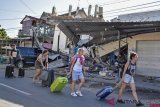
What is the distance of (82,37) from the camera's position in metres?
30.4

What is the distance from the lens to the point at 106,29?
76.2 feet

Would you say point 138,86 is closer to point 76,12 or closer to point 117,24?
point 117,24

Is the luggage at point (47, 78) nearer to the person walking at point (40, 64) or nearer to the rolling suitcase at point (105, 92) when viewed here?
the person walking at point (40, 64)

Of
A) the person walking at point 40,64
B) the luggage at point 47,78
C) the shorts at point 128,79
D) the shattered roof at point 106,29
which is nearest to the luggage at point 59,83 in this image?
the luggage at point 47,78

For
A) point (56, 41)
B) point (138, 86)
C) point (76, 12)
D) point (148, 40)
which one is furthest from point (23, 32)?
point (138, 86)

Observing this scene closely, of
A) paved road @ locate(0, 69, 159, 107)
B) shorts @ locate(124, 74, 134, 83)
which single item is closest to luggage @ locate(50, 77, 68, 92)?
paved road @ locate(0, 69, 159, 107)

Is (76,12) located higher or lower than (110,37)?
higher

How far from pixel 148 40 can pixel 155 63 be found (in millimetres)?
1746

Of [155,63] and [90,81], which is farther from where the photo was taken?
[155,63]

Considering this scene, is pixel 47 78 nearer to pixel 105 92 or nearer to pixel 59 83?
pixel 59 83

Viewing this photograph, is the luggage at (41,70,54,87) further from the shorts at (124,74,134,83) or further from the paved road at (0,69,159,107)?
the shorts at (124,74,134,83)

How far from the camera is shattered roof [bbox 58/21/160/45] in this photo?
20619 millimetres

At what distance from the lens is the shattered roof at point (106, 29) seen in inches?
812

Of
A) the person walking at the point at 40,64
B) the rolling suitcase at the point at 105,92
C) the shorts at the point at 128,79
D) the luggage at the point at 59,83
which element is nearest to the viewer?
the shorts at the point at 128,79
